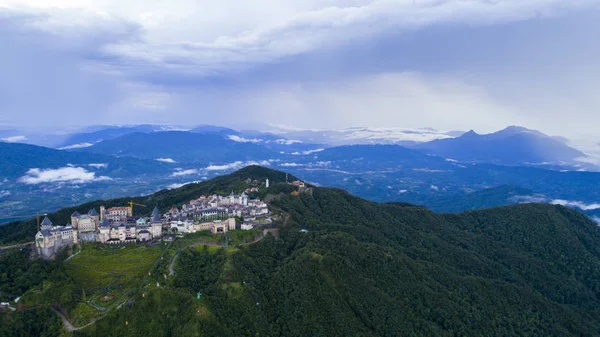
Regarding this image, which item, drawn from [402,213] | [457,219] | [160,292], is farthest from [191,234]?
[457,219]

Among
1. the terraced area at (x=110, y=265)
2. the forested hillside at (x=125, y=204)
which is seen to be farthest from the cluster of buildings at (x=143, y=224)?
the forested hillside at (x=125, y=204)

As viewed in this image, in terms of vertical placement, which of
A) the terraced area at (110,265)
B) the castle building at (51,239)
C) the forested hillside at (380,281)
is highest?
the castle building at (51,239)

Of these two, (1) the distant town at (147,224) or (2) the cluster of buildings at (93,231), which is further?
(1) the distant town at (147,224)

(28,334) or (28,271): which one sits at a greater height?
(28,271)

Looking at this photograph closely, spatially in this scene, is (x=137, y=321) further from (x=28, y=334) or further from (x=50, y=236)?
(x=50, y=236)

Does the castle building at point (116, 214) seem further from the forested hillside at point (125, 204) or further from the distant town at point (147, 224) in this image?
the forested hillside at point (125, 204)

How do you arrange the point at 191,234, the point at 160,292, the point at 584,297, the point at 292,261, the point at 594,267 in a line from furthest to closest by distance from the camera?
the point at 594,267
the point at 584,297
the point at 191,234
the point at 292,261
the point at 160,292

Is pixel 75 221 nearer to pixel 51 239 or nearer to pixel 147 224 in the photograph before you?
pixel 51 239

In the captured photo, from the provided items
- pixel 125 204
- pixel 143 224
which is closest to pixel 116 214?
pixel 143 224
